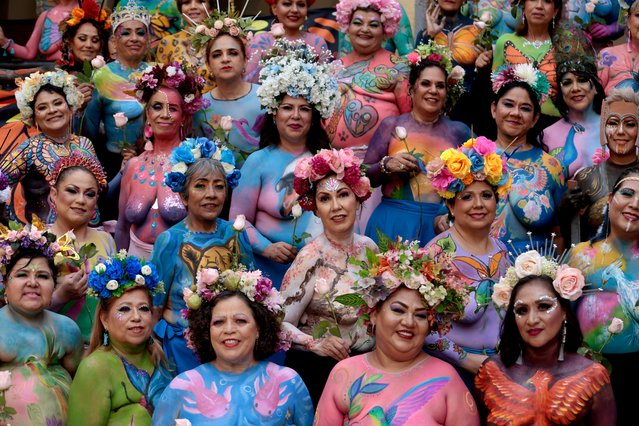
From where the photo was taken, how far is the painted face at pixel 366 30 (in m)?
10.6

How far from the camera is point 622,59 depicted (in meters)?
10.7

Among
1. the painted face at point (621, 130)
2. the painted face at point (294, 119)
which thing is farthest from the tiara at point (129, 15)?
the painted face at point (621, 130)

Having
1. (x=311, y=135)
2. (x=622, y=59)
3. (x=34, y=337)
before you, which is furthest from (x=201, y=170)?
(x=622, y=59)

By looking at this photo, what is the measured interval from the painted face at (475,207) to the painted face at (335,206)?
0.58m

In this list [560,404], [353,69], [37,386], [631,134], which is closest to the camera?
[560,404]

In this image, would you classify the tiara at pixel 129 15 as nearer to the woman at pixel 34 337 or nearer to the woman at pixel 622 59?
the woman at pixel 34 337

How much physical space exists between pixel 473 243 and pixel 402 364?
115cm

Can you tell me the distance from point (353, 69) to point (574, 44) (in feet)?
5.17

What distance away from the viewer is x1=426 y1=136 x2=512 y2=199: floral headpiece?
27.3ft

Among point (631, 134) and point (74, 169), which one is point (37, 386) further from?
point (631, 134)

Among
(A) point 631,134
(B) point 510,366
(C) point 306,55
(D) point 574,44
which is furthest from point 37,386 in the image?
(D) point 574,44

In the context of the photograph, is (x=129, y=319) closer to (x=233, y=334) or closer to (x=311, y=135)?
(x=233, y=334)

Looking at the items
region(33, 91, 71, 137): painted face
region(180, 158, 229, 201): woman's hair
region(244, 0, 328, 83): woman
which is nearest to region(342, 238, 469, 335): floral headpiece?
region(180, 158, 229, 201): woman's hair

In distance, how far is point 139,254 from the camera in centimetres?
930
